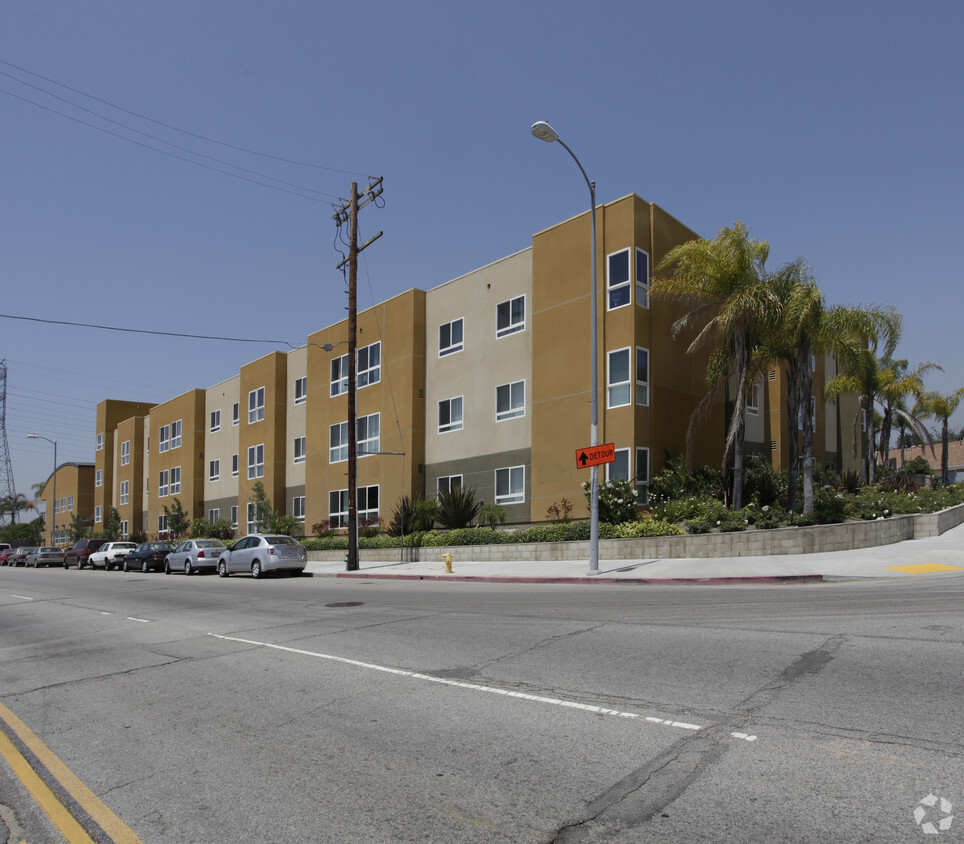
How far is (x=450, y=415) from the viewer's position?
31531 millimetres

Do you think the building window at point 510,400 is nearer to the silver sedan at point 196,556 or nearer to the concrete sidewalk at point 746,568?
the concrete sidewalk at point 746,568

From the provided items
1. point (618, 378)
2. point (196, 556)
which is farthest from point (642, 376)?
point (196, 556)

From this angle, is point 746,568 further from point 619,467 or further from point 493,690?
point 493,690

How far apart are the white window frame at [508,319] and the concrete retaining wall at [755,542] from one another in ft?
28.7

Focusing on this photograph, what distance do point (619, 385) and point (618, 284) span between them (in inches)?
132

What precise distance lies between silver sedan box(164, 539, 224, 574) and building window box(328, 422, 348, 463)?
7.40m

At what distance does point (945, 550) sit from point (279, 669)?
16.3 m

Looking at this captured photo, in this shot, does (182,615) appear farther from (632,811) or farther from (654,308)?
(654,308)

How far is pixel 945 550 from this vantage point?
706 inches

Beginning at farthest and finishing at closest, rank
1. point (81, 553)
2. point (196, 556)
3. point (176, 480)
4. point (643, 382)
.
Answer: point (176, 480) < point (81, 553) < point (196, 556) < point (643, 382)

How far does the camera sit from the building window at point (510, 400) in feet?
92.4

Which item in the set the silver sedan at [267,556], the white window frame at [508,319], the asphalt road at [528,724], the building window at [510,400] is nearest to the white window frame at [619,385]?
the building window at [510,400]

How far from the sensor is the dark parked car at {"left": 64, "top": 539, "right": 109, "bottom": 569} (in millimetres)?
42844

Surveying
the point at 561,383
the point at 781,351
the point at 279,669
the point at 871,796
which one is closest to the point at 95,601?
the point at 279,669
